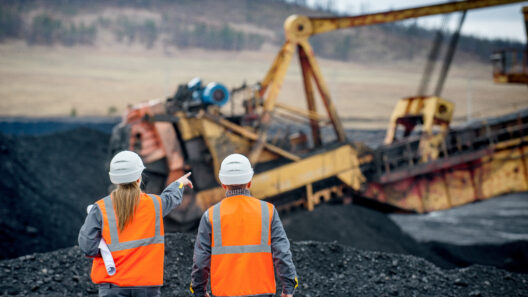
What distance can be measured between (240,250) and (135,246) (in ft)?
2.00

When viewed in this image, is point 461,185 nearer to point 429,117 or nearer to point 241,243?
point 429,117

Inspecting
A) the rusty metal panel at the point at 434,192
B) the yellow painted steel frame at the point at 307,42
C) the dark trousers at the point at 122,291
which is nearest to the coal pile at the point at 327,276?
the dark trousers at the point at 122,291

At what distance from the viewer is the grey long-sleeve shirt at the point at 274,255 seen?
99.0 inches

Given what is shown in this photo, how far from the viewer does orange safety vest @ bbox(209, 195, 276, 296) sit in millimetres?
2449

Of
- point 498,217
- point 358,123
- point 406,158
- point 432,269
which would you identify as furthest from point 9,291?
point 358,123

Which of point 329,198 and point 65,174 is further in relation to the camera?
point 65,174

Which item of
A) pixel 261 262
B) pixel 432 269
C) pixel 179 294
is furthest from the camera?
pixel 432 269

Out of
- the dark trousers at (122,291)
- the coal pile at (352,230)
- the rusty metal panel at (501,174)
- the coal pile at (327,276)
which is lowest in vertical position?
the coal pile at (352,230)

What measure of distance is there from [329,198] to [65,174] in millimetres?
7481

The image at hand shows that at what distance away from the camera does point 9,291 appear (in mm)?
4332

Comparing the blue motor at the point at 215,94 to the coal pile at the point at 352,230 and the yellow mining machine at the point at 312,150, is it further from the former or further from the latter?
the coal pile at the point at 352,230

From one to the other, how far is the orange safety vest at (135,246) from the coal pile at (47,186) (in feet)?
18.1

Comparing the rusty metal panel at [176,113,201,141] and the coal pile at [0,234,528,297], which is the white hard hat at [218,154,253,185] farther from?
the rusty metal panel at [176,113,201,141]

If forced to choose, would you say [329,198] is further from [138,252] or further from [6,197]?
[6,197]
